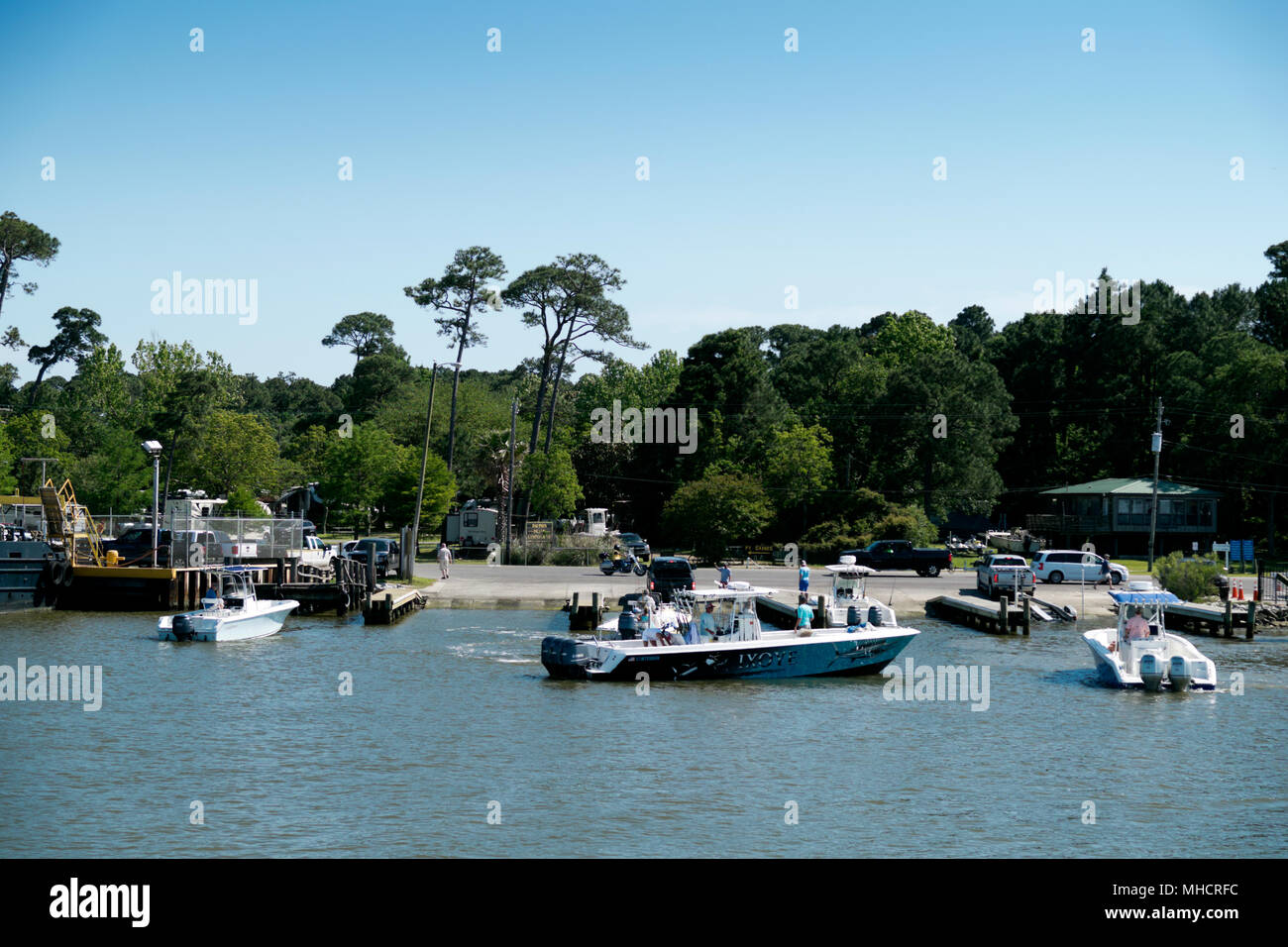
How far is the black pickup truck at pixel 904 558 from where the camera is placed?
70.2 metres

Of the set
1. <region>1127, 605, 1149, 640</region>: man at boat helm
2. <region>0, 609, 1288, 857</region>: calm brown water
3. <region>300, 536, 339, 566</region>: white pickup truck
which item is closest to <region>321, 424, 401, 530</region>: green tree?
<region>300, 536, 339, 566</region>: white pickup truck

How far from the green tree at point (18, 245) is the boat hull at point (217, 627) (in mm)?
59501

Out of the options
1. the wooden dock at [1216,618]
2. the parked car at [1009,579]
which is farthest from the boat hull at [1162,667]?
the parked car at [1009,579]

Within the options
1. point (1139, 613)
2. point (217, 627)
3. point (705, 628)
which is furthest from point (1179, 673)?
point (217, 627)

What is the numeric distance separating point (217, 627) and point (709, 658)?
19242 millimetres

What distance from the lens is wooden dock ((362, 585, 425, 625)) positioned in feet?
159

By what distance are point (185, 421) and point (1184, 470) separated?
256 ft

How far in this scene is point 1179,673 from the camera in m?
33.8

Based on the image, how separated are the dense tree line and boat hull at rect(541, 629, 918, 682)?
4321 cm

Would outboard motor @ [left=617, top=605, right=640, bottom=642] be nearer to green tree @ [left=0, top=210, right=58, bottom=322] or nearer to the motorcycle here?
the motorcycle

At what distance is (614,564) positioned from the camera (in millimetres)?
66875

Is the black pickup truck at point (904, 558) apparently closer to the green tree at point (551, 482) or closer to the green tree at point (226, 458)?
the green tree at point (551, 482)
